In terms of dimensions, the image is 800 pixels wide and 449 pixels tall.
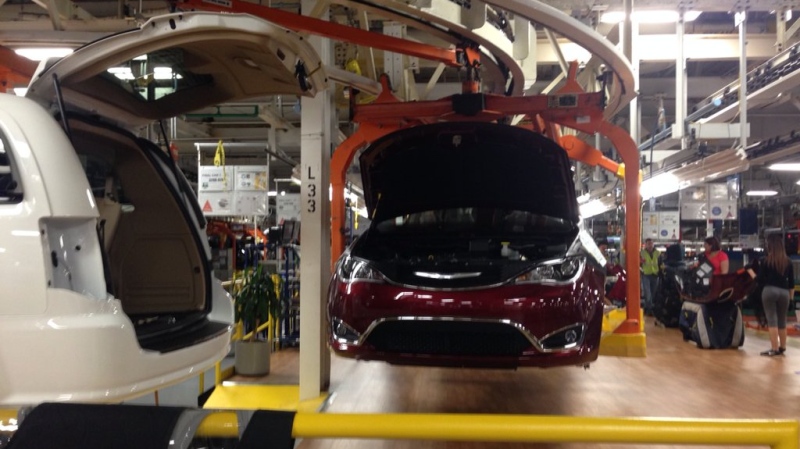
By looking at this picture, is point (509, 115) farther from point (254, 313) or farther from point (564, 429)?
point (254, 313)

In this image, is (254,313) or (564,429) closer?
(564,429)

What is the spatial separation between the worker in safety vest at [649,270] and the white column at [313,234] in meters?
8.98

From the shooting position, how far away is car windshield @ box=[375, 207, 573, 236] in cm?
438

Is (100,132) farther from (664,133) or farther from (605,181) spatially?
(605,181)

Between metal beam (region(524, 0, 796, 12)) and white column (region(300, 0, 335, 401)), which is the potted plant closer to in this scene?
white column (region(300, 0, 335, 401))

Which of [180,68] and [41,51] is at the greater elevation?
[41,51]

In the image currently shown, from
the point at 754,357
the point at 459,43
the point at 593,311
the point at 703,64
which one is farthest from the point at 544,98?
the point at 703,64

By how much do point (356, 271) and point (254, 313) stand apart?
325cm

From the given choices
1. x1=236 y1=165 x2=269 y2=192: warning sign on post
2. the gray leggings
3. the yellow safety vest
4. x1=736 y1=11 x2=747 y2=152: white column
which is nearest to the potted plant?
x1=236 y1=165 x2=269 y2=192: warning sign on post

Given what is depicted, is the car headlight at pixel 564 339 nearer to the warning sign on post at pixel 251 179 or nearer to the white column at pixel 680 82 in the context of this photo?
the white column at pixel 680 82

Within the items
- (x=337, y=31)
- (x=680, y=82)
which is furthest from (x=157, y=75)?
(x=680, y=82)

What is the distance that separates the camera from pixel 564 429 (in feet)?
4.50

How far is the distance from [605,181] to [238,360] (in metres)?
7.74

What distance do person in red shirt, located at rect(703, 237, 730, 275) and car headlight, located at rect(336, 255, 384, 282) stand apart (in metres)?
7.29
